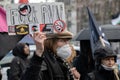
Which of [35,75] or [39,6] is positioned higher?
[39,6]

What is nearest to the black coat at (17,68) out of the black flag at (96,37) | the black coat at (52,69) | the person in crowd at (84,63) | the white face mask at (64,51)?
the person in crowd at (84,63)

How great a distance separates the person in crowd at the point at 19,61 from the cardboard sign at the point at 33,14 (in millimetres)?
3250

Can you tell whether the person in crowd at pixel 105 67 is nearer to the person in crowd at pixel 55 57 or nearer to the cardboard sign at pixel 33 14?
the person in crowd at pixel 55 57

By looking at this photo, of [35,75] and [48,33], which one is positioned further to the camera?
[48,33]

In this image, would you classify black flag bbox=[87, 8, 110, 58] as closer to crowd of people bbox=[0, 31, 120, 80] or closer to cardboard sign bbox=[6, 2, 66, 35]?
crowd of people bbox=[0, 31, 120, 80]

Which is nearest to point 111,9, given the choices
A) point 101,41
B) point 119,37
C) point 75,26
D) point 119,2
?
point 119,2

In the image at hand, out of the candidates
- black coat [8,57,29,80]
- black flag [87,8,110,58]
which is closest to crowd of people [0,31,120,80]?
black flag [87,8,110,58]

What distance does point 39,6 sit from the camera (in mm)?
6074

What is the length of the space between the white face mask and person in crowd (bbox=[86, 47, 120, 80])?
1.18 feet

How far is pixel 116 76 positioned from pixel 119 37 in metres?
5.57

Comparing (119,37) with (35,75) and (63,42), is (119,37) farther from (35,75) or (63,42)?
(35,75)

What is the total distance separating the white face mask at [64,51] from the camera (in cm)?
579

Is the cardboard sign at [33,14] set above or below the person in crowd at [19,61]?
above

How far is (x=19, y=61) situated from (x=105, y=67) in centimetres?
353
